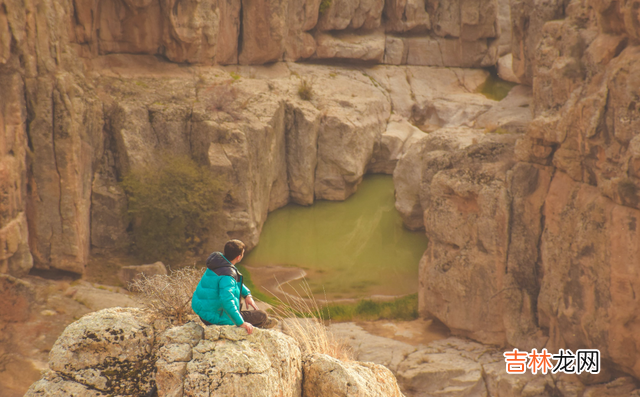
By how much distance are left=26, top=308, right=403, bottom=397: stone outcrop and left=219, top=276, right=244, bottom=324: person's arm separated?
93mm

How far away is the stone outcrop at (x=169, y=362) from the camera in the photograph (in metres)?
4.72

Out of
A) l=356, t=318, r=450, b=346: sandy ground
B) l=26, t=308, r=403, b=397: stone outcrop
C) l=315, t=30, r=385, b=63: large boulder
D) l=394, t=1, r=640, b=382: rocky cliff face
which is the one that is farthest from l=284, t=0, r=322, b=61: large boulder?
l=26, t=308, r=403, b=397: stone outcrop

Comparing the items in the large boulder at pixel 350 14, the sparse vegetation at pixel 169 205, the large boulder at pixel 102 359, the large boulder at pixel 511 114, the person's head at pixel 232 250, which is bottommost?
the sparse vegetation at pixel 169 205

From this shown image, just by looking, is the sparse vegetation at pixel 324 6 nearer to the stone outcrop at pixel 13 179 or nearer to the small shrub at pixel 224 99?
the small shrub at pixel 224 99

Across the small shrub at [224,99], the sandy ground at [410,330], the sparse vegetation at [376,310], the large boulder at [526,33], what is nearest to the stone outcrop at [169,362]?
the sandy ground at [410,330]

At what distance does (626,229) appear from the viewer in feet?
30.6

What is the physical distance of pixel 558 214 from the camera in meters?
11.0

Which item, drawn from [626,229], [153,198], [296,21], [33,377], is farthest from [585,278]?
[296,21]

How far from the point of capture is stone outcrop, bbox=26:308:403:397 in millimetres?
4723

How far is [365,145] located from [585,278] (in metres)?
13.9

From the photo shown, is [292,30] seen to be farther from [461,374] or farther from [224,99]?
[461,374]

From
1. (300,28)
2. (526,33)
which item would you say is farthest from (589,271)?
(300,28)

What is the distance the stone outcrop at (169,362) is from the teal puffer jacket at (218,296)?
0.39 ft

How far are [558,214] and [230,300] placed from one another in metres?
7.88
